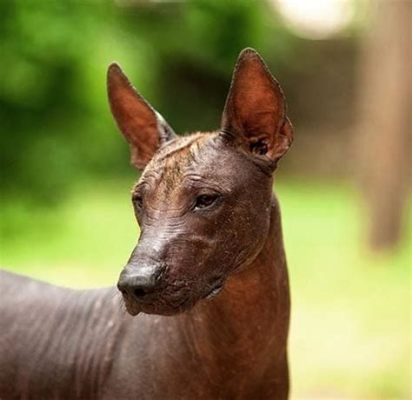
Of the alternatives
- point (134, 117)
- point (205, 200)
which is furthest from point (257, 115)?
point (134, 117)

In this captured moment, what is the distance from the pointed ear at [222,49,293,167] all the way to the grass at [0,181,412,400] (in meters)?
3.00

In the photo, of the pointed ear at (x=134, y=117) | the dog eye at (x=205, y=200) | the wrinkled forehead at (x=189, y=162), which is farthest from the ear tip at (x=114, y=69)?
the dog eye at (x=205, y=200)

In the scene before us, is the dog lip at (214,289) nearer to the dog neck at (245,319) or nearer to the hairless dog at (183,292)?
the hairless dog at (183,292)

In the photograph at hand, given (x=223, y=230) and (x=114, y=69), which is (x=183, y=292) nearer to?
(x=223, y=230)

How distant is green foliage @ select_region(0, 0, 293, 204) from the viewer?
10.1 m

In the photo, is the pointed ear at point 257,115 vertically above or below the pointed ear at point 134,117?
below

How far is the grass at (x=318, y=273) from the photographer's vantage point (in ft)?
19.6

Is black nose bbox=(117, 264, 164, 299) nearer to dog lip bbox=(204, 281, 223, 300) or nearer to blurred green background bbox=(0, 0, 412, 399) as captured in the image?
dog lip bbox=(204, 281, 223, 300)

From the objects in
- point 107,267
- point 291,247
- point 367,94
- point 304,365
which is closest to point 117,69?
point 304,365

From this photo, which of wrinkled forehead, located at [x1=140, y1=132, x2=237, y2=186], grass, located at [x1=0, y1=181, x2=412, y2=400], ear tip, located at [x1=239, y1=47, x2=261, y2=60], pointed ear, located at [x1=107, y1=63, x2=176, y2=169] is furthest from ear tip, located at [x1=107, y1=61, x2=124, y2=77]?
grass, located at [x1=0, y1=181, x2=412, y2=400]

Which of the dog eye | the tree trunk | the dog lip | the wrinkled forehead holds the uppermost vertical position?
the tree trunk

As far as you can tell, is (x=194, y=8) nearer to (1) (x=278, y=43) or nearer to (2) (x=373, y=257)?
(2) (x=373, y=257)

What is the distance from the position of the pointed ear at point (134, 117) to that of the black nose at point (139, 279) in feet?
2.35

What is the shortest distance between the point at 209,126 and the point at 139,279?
13.1 metres
